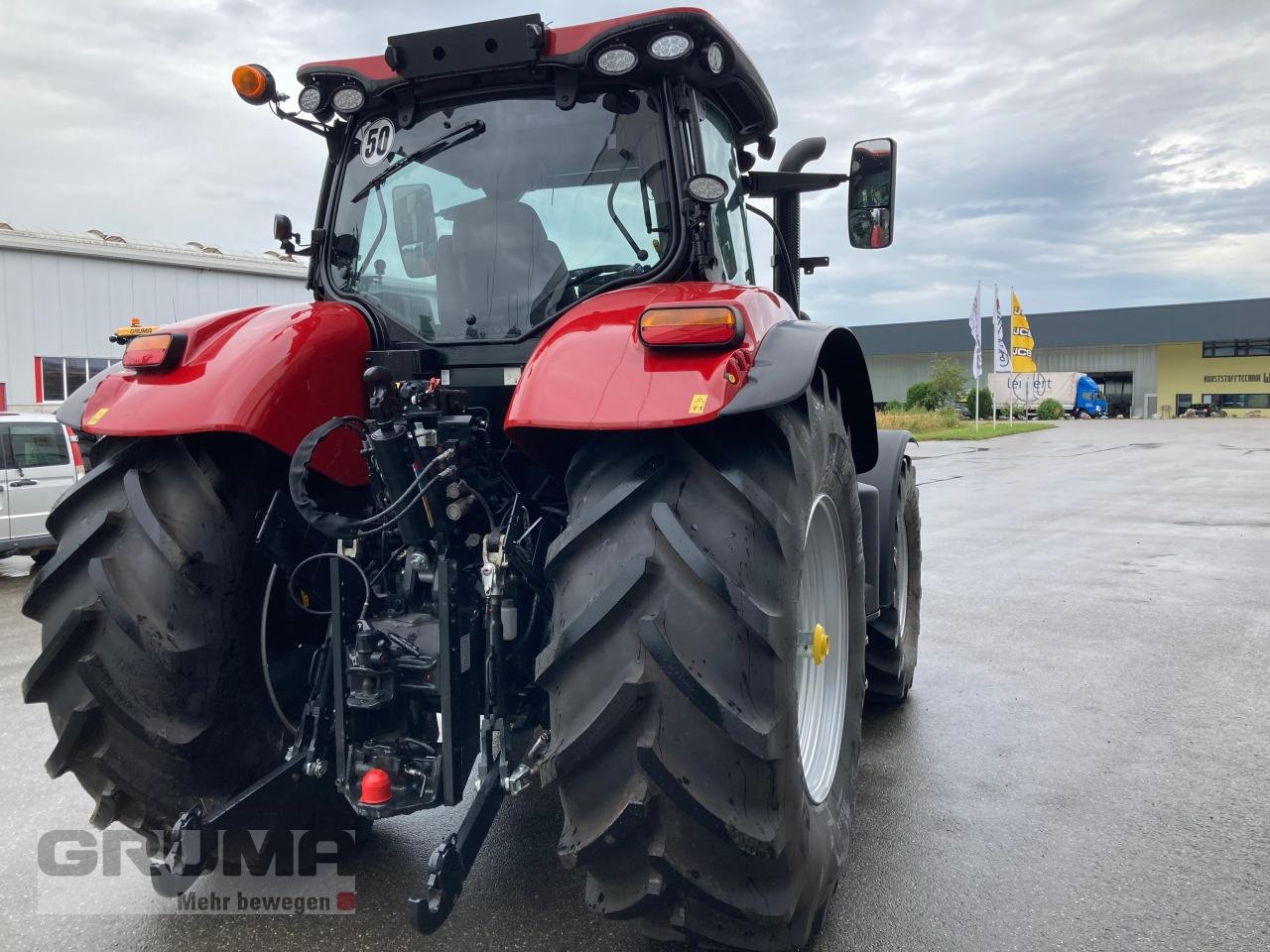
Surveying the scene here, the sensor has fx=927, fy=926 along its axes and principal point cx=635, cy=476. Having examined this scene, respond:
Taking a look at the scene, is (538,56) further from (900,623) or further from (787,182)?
(900,623)

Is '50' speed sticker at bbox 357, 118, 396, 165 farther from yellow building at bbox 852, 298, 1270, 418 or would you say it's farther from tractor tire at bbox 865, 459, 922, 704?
yellow building at bbox 852, 298, 1270, 418

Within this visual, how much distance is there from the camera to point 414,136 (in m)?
3.04

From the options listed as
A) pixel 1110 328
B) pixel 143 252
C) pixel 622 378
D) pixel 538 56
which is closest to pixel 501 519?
pixel 622 378

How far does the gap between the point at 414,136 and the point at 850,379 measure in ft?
5.44

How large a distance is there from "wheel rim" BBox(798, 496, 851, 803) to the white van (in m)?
8.46

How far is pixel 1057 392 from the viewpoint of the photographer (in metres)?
54.3

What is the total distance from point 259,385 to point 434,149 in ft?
3.30

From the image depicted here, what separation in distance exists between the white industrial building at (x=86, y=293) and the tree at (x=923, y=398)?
102 ft

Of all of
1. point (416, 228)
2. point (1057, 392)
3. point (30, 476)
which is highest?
point (416, 228)

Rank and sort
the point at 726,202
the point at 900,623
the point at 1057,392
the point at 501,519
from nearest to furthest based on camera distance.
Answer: the point at 501,519 < the point at 726,202 < the point at 900,623 < the point at 1057,392

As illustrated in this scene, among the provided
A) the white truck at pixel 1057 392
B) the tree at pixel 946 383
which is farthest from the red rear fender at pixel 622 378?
the white truck at pixel 1057 392

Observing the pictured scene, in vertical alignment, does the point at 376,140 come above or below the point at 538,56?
below

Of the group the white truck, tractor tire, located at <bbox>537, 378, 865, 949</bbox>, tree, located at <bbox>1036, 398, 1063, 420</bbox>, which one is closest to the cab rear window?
tractor tire, located at <bbox>537, 378, 865, 949</bbox>

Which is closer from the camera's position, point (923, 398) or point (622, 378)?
point (622, 378)
